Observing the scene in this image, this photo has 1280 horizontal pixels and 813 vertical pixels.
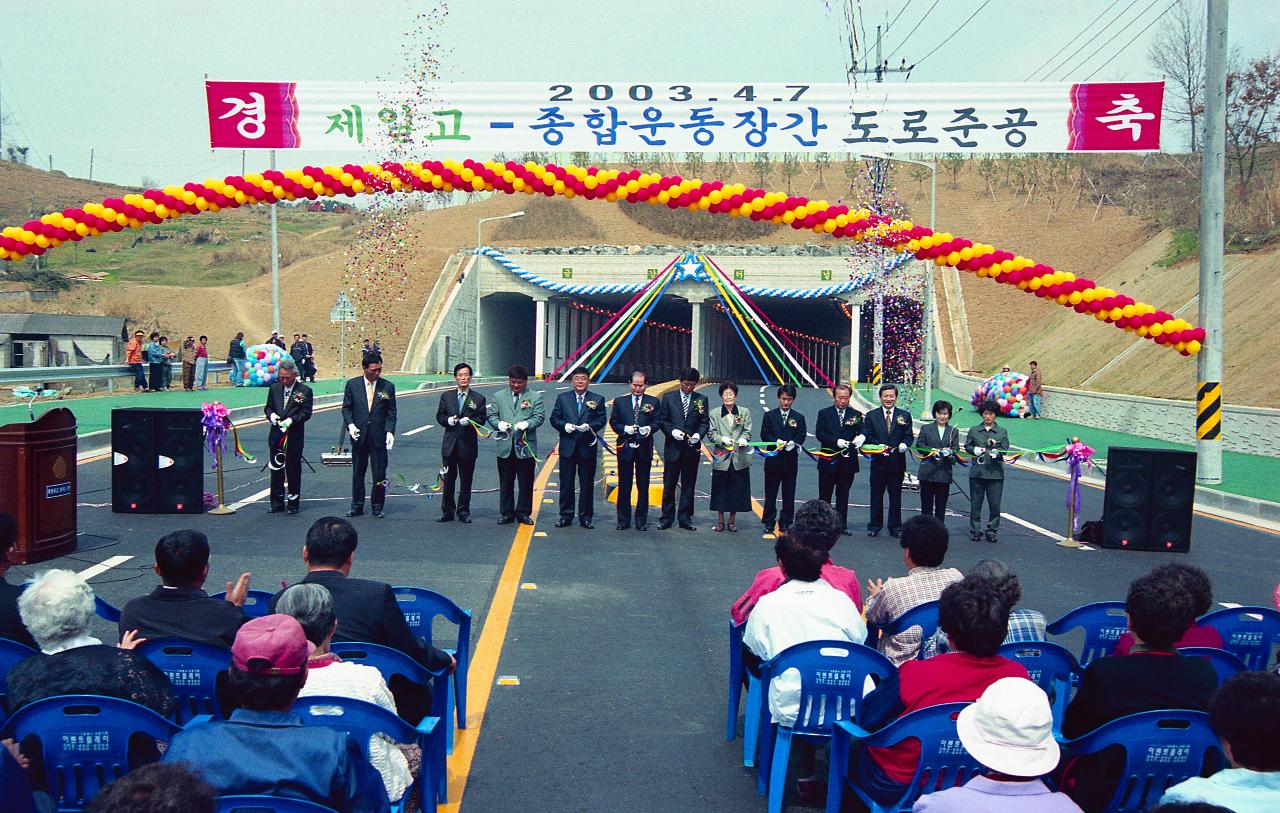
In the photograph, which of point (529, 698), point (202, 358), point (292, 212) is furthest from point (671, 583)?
point (292, 212)

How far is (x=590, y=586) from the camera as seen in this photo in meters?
9.59

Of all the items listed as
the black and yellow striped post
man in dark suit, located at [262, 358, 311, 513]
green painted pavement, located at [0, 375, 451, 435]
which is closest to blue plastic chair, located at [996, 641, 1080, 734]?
man in dark suit, located at [262, 358, 311, 513]

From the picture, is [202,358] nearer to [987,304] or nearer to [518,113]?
[518,113]

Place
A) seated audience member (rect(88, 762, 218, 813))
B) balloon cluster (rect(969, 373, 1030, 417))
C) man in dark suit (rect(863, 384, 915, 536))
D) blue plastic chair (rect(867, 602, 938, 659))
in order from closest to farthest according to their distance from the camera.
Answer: seated audience member (rect(88, 762, 218, 813)), blue plastic chair (rect(867, 602, 938, 659)), man in dark suit (rect(863, 384, 915, 536)), balloon cluster (rect(969, 373, 1030, 417))

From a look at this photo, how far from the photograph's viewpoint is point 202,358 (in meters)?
33.2

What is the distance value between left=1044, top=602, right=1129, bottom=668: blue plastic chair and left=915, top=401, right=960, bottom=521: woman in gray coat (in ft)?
21.2

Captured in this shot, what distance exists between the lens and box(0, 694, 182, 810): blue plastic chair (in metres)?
3.68

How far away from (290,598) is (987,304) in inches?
2269

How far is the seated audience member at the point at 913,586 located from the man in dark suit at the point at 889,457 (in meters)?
6.85

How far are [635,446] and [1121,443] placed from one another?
16462 millimetres

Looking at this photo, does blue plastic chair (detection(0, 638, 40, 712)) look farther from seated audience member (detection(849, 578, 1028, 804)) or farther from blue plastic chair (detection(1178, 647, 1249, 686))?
blue plastic chair (detection(1178, 647, 1249, 686))

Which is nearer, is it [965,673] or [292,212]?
[965,673]

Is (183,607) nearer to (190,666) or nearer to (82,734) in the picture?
(190,666)

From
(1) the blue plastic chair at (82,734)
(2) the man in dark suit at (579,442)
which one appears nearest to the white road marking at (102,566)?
(2) the man in dark suit at (579,442)
